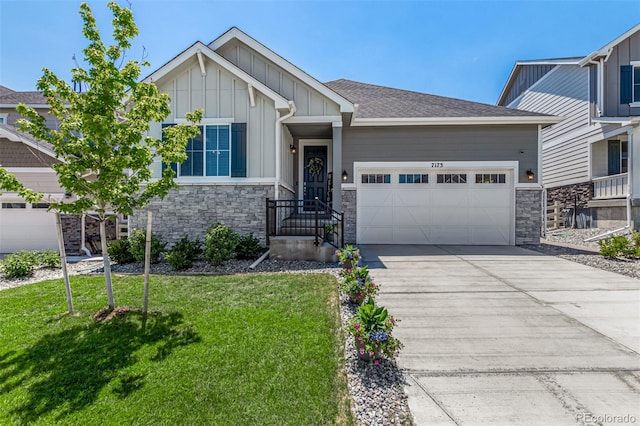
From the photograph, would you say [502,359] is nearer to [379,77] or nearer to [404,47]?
[404,47]

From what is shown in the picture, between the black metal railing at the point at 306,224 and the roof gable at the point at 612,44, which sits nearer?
the black metal railing at the point at 306,224

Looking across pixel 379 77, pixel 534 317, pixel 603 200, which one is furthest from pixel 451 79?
pixel 534 317

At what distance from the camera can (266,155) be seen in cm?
800

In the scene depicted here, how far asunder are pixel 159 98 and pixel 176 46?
4890 millimetres

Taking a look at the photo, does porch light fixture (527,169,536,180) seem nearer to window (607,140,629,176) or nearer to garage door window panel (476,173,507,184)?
garage door window panel (476,173,507,184)

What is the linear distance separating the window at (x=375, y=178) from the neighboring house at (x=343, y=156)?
3 centimetres

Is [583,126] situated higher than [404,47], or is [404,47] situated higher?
[404,47]

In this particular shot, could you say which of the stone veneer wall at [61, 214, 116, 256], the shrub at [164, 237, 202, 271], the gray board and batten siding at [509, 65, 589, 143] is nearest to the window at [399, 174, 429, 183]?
the shrub at [164, 237, 202, 271]

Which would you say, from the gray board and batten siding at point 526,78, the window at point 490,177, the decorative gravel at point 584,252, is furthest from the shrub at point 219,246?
the gray board and batten siding at point 526,78

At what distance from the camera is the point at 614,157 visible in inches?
472

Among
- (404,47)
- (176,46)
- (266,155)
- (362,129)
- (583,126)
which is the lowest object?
(266,155)

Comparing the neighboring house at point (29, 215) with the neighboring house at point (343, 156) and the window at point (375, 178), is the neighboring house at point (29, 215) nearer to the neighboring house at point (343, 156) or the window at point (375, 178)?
the neighboring house at point (343, 156)

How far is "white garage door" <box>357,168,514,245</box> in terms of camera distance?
9.52 m

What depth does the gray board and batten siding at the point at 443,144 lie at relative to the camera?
9.42 m
